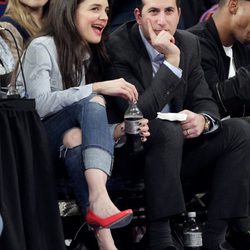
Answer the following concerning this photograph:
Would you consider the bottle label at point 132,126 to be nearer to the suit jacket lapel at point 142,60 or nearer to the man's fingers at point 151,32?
the suit jacket lapel at point 142,60

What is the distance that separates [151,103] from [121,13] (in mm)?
1620

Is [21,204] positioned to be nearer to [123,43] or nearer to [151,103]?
[151,103]

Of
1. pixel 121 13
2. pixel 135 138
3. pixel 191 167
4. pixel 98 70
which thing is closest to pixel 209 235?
pixel 191 167

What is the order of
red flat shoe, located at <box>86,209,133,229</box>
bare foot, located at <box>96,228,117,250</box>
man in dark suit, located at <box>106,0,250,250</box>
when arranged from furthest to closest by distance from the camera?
man in dark suit, located at <box>106,0,250,250</box> → bare foot, located at <box>96,228,117,250</box> → red flat shoe, located at <box>86,209,133,229</box>

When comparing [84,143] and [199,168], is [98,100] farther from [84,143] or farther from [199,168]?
[199,168]

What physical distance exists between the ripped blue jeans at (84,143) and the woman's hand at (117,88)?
0.11m

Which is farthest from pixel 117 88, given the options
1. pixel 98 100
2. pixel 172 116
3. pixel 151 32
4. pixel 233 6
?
pixel 233 6

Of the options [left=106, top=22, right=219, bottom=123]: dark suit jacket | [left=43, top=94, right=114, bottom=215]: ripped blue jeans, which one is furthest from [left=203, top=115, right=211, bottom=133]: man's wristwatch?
[left=43, top=94, right=114, bottom=215]: ripped blue jeans

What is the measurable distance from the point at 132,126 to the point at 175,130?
0.68ft

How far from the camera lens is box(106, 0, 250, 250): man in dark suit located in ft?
12.8

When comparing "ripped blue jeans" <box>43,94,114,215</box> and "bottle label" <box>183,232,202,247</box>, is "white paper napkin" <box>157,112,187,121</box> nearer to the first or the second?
"ripped blue jeans" <box>43,94,114,215</box>

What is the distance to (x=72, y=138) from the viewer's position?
3814mm

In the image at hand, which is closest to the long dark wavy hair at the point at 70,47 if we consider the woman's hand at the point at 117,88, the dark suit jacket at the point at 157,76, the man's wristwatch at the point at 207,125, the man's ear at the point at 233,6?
the dark suit jacket at the point at 157,76

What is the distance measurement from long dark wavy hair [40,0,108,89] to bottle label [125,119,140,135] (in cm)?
37
